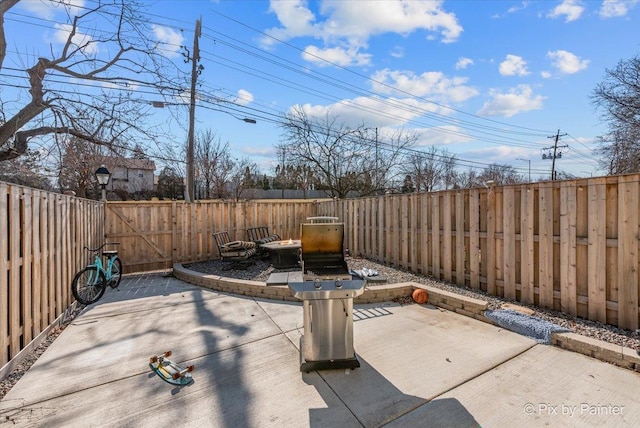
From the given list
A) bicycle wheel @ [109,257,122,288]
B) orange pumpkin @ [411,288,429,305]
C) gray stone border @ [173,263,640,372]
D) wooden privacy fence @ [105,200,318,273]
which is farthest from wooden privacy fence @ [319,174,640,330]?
bicycle wheel @ [109,257,122,288]

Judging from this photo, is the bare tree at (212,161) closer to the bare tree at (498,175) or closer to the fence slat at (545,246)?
the fence slat at (545,246)

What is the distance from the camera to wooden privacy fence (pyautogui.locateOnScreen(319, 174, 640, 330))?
3.14m

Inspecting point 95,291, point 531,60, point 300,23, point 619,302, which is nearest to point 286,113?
point 300,23

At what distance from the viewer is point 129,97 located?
17.7ft

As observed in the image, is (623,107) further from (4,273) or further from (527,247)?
(4,273)

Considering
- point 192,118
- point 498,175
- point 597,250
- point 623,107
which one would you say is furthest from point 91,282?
point 498,175

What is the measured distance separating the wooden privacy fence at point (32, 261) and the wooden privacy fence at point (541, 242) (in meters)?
5.64

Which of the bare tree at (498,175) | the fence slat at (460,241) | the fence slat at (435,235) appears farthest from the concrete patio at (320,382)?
the bare tree at (498,175)

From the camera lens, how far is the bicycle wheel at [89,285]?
4.57 m

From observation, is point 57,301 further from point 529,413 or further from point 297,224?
point 297,224

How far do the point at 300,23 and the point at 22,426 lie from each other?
Result: 367 inches

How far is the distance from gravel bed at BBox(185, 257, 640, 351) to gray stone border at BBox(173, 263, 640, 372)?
0.66ft

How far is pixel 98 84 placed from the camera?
544 centimetres

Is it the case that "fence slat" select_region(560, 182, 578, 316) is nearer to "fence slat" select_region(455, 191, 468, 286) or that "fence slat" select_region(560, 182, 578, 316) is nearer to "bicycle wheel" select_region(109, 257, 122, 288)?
"fence slat" select_region(455, 191, 468, 286)
